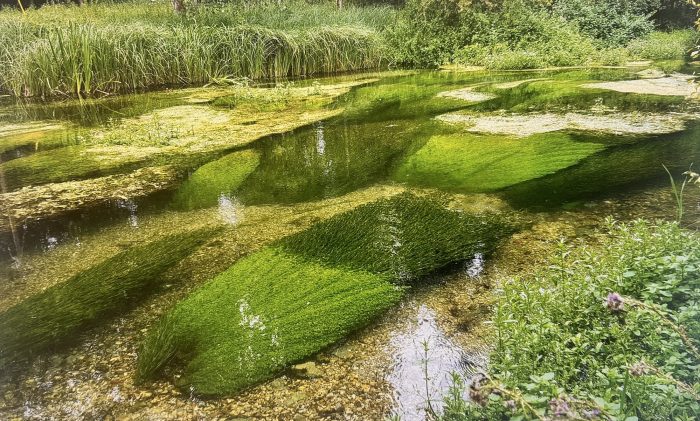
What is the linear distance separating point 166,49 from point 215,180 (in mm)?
4445

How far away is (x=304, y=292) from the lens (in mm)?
Result: 1903

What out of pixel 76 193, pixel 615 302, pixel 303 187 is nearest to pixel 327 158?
pixel 303 187

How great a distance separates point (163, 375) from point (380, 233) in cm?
122

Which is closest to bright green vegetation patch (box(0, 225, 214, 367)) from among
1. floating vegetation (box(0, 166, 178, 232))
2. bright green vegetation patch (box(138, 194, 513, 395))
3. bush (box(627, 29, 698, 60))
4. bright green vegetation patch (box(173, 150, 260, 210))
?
bright green vegetation patch (box(138, 194, 513, 395))

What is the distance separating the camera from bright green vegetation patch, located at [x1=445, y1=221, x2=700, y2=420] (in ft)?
3.23

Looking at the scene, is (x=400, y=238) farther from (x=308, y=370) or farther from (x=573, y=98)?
(x=573, y=98)

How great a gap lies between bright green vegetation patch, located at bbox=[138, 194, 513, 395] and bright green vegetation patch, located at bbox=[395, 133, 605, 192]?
532 millimetres

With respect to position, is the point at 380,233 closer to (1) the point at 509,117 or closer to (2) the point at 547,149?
(2) the point at 547,149

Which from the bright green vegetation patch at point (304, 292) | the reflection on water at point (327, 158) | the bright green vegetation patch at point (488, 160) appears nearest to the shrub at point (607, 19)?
the reflection on water at point (327, 158)

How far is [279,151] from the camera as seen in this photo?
391 cm

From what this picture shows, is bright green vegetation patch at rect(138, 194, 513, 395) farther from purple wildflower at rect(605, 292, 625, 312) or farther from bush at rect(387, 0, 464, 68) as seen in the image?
bush at rect(387, 0, 464, 68)

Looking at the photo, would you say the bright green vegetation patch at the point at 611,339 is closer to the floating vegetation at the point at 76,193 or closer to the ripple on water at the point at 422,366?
the ripple on water at the point at 422,366

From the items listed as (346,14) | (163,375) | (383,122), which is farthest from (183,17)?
(163,375)

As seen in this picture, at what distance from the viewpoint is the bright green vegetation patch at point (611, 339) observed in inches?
38.7
